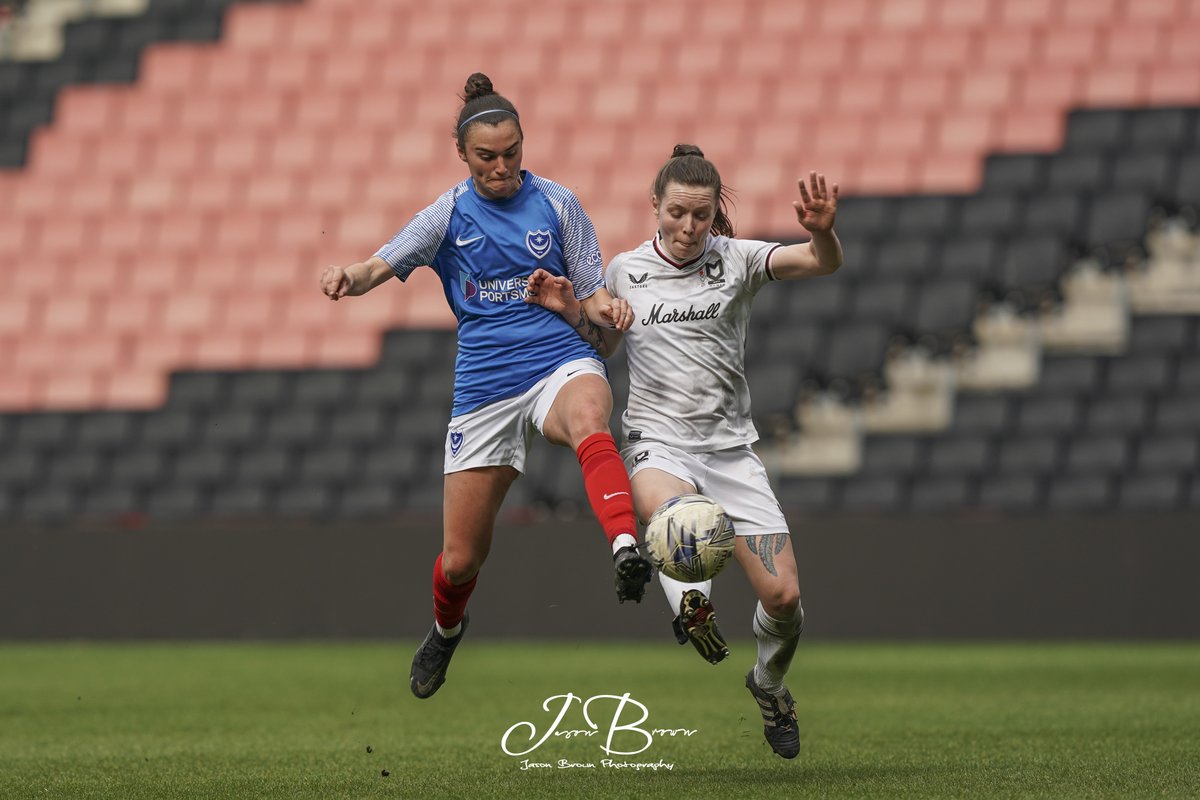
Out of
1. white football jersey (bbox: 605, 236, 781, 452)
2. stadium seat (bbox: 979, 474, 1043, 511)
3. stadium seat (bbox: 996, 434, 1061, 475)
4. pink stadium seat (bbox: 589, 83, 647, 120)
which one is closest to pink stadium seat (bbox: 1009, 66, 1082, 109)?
stadium seat (bbox: 996, 434, 1061, 475)

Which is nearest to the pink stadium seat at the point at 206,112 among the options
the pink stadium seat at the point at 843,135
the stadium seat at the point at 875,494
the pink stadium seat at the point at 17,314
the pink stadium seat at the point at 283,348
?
the pink stadium seat at the point at 17,314

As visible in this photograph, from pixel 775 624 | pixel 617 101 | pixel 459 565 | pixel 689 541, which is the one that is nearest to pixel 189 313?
pixel 617 101

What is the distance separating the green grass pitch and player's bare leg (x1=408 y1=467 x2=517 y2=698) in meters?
0.50

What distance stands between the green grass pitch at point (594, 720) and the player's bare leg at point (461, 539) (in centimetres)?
50

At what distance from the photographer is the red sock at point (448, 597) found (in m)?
6.54

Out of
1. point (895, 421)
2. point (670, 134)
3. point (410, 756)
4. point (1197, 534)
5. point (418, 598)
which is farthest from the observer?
point (670, 134)

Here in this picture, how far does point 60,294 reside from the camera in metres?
17.0

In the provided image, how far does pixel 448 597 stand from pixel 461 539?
0.40 meters

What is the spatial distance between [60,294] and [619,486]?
41.1 ft

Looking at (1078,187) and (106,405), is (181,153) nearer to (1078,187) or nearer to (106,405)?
(106,405)

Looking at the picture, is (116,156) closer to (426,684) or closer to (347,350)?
(347,350)

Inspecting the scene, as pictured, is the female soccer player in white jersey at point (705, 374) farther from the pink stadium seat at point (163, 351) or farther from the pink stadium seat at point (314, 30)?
the pink stadium seat at point (314, 30)

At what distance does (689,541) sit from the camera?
18.1 feet

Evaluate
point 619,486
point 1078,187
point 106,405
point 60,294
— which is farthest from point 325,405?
→ point 619,486
